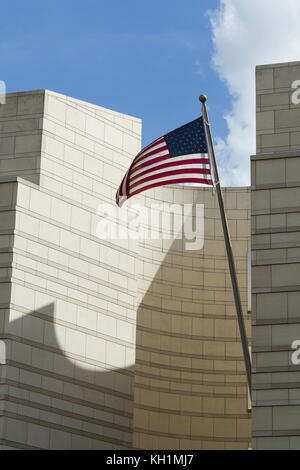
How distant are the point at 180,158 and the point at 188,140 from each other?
0.62m

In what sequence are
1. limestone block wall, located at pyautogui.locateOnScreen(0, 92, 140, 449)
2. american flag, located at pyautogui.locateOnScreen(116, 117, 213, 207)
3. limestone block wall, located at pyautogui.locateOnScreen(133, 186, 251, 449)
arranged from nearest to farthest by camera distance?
american flag, located at pyautogui.locateOnScreen(116, 117, 213, 207), limestone block wall, located at pyautogui.locateOnScreen(0, 92, 140, 449), limestone block wall, located at pyautogui.locateOnScreen(133, 186, 251, 449)

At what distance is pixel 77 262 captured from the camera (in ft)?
119

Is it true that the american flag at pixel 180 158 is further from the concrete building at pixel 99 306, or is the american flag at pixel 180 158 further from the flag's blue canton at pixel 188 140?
the concrete building at pixel 99 306

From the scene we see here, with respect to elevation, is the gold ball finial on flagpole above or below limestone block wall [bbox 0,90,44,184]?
below

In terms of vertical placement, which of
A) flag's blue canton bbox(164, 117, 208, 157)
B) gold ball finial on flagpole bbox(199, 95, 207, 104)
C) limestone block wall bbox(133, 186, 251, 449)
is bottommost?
limestone block wall bbox(133, 186, 251, 449)

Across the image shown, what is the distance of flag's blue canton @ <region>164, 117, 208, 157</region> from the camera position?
30000 millimetres

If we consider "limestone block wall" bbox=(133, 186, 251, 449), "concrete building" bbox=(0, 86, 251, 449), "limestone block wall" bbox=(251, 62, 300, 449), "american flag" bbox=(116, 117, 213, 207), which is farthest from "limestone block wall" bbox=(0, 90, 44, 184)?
"limestone block wall" bbox=(251, 62, 300, 449)

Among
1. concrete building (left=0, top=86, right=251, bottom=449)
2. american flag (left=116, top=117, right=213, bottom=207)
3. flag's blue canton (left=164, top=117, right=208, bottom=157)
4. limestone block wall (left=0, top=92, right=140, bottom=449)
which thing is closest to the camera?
american flag (left=116, top=117, right=213, bottom=207)

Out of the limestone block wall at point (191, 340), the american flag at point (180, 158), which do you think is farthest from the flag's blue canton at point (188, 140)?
the limestone block wall at point (191, 340)

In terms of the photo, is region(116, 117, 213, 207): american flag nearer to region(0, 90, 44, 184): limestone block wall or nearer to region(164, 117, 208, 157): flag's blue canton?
region(164, 117, 208, 157): flag's blue canton

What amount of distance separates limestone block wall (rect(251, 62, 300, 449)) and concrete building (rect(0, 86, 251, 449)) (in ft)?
25.9

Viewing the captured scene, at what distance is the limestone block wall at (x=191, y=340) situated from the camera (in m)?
38.9
